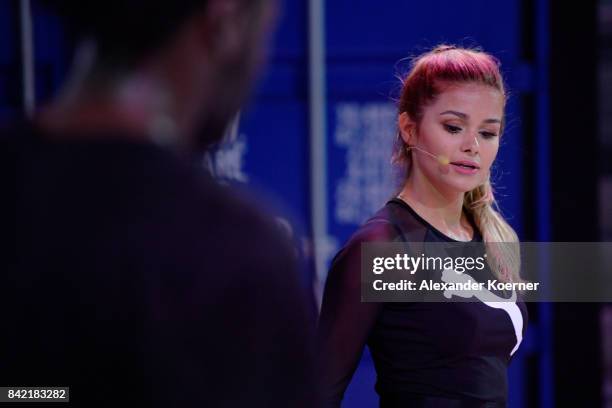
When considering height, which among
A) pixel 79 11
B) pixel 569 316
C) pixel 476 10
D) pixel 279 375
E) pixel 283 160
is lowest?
pixel 279 375

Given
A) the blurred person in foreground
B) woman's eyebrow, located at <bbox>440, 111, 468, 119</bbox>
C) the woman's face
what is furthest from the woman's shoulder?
the blurred person in foreground

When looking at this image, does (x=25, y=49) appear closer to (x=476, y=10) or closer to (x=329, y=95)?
(x=329, y=95)

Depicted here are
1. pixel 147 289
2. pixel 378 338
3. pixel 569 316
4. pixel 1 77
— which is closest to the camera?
pixel 147 289

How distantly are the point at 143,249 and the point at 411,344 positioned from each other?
3.19 feet

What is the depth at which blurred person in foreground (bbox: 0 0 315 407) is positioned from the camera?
590mm

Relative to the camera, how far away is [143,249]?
59cm

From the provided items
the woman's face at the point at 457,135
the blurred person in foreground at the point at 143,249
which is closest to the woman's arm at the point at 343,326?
the woman's face at the point at 457,135

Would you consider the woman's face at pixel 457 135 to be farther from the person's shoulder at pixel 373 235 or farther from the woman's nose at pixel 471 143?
the person's shoulder at pixel 373 235

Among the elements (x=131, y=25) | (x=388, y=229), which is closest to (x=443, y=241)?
(x=388, y=229)

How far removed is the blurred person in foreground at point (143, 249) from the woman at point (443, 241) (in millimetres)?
773

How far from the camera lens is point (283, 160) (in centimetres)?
269

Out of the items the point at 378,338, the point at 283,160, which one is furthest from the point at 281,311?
the point at 283,160

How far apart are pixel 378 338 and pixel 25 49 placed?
67.1 inches

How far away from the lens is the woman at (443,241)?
4.84 feet
